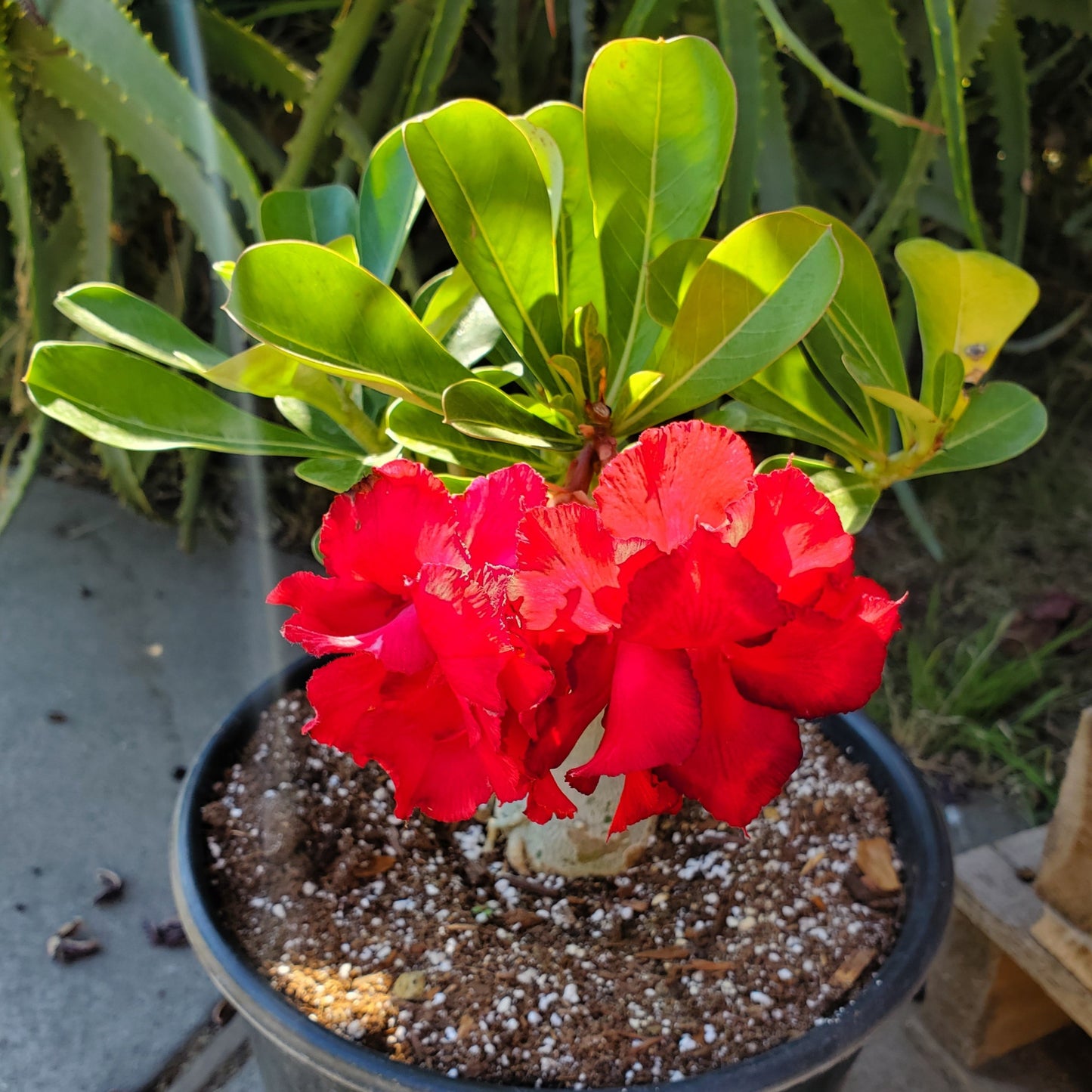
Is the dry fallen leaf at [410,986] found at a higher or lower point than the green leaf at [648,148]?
lower

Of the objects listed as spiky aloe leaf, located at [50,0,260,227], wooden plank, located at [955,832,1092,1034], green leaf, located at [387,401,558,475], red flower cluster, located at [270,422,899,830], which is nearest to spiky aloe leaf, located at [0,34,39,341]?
spiky aloe leaf, located at [50,0,260,227]

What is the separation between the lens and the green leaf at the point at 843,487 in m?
0.55

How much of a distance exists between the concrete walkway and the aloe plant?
76 cm

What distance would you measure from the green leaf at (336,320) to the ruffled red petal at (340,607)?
0.37 ft

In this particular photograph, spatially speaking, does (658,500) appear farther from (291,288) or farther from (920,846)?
(920,846)

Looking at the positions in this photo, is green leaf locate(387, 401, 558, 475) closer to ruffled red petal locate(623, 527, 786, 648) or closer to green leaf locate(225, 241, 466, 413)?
green leaf locate(225, 241, 466, 413)

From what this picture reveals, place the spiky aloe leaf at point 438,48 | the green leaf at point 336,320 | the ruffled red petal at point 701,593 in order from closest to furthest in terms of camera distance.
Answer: the ruffled red petal at point 701,593 < the green leaf at point 336,320 < the spiky aloe leaf at point 438,48

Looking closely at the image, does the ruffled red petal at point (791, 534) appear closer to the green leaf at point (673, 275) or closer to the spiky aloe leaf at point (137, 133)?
the green leaf at point (673, 275)

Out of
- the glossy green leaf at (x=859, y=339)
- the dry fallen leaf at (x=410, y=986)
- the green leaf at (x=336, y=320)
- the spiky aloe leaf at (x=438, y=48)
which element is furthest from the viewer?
the spiky aloe leaf at (x=438, y=48)

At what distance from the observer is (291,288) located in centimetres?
47

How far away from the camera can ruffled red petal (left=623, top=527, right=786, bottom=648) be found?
36 centimetres

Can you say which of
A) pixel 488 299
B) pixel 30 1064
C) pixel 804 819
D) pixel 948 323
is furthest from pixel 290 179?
pixel 30 1064

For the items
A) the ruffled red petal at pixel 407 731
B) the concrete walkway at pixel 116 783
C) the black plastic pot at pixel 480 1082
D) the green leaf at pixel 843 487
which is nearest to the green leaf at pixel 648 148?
the green leaf at pixel 843 487

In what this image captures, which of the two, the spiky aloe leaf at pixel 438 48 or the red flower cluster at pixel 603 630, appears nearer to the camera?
the red flower cluster at pixel 603 630
